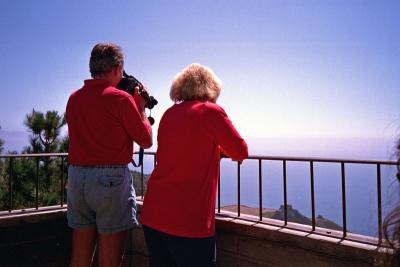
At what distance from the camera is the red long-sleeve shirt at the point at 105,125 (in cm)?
207

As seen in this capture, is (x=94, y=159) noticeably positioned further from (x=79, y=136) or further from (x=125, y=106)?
(x=125, y=106)

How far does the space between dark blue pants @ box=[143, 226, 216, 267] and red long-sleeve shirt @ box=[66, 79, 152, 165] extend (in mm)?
493

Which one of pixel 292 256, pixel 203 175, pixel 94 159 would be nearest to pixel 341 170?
pixel 292 256

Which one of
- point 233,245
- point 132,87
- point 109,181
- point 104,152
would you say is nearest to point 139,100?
point 132,87

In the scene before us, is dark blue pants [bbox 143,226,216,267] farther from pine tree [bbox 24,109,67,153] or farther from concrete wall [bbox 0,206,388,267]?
pine tree [bbox 24,109,67,153]

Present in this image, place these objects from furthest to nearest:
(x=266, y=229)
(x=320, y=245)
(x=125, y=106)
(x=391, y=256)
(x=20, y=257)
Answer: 1. (x=20, y=257)
2. (x=266, y=229)
3. (x=320, y=245)
4. (x=125, y=106)
5. (x=391, y=256)

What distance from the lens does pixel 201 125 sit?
186cm

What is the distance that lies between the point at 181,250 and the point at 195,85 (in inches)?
35.0

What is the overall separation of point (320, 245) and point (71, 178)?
1608mm

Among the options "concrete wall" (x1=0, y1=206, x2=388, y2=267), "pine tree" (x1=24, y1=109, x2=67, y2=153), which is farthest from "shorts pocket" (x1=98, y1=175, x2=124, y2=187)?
"pine tree" (x1=24, y1=109, x2=67, y2=153)

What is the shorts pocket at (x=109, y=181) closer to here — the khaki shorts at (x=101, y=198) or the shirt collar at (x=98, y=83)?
the khaki shorts at (x=101, y=198)

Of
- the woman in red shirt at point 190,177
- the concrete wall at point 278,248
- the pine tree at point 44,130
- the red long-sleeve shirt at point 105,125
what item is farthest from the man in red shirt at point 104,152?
the pine tree at point 44,130

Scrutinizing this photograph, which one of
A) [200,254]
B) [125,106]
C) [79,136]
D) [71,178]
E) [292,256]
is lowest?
[292,256]

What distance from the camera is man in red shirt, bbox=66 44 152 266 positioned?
81.4 inches
